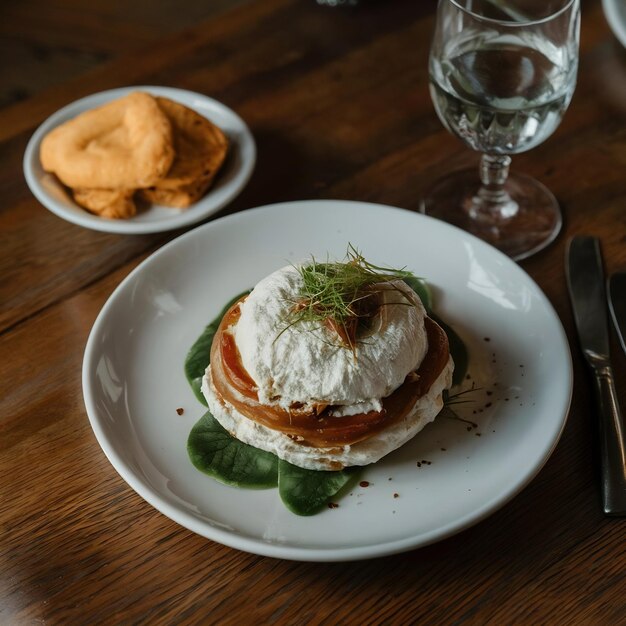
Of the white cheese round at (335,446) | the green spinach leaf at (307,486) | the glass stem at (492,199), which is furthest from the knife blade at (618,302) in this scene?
the green spinach leaf at (307,486)

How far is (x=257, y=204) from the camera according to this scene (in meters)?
1.50

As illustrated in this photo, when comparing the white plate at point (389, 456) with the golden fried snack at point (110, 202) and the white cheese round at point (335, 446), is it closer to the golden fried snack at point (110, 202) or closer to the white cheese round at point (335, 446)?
the white cheese round at point (335, 446)

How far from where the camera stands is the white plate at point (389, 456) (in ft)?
3.07

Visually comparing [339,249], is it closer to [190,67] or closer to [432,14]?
[190,67]

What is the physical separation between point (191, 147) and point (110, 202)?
196 mm

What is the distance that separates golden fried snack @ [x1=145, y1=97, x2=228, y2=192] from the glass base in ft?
1.31

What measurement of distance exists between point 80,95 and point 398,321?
42.1 inches

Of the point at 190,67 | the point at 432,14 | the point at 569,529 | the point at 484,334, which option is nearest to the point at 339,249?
the point at 484,334

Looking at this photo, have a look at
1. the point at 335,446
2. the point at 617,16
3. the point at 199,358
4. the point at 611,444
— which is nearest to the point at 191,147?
the point at 199,358

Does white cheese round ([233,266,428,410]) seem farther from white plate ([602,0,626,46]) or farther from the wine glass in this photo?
white plate ([602,0,626,46])

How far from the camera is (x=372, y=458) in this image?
3.21 ft

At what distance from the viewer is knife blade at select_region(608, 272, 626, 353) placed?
3.98 ft

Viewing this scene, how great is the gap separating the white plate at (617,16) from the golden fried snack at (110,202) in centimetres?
111

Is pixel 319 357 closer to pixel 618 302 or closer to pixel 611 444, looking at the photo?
pixel 611 444
